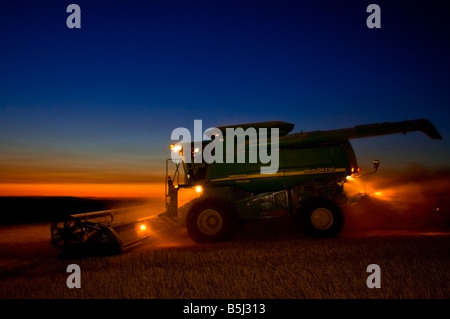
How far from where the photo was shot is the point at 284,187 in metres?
10.1

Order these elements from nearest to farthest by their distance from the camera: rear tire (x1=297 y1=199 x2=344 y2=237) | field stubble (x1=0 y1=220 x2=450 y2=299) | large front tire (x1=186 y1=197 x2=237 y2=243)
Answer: field stubble (x1=0 y1=220 x2=450 y2=299)
rear tire (x1=297 y1=199 x2=344 y2=237)
large front tire (x1=186 y1=197 x2=237 y2=243)

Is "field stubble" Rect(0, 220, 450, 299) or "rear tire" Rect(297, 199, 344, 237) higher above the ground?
"rear tire" Rect(297, 199, 344, 237)

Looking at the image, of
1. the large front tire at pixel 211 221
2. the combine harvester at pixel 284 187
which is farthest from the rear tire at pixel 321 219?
the large front tire at pixel 211 221

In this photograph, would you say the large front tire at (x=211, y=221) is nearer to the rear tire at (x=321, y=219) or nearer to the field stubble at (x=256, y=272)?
the field stubble at (x=256, y=272)

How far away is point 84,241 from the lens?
8.43 metres

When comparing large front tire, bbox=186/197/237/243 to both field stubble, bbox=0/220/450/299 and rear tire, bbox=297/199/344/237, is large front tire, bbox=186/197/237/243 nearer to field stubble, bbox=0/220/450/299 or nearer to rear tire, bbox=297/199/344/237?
field stubble, bbox=0/220/450/299

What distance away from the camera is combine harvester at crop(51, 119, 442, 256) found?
9.67 metres

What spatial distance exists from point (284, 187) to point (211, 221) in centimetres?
201

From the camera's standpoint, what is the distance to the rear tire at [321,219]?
31.0 ft

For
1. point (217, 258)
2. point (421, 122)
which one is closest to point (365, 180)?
point (421, 122)

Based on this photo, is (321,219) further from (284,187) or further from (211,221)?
(211,221)

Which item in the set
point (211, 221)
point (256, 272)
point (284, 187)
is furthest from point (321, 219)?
point (256, 272)

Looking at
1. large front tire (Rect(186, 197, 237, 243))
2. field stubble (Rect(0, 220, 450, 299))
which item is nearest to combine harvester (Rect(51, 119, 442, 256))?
large front tire (Rect(186, 197, 237, 243))
